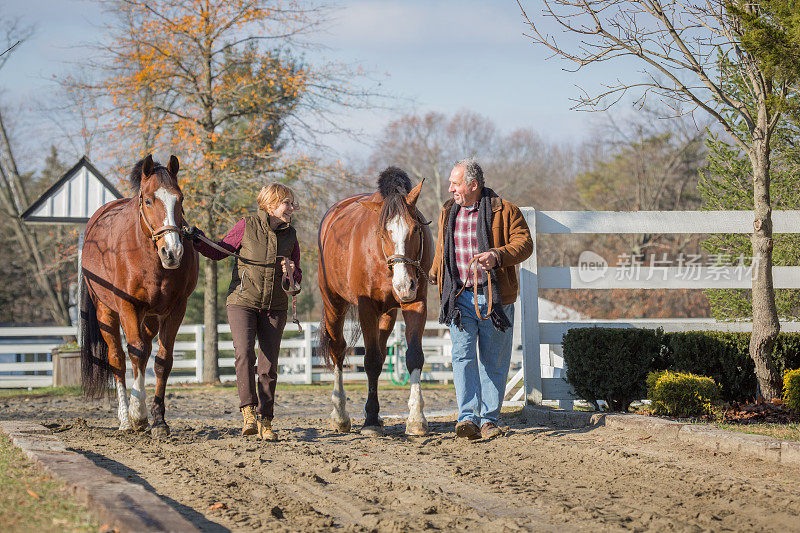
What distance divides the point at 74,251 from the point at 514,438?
14113mm

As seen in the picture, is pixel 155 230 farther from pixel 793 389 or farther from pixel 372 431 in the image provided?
pixel 793 389

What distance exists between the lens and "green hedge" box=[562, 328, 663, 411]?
269 inches

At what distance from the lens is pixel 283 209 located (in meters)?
6.75

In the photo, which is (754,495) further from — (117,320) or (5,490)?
(117,320)

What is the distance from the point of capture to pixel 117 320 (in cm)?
756

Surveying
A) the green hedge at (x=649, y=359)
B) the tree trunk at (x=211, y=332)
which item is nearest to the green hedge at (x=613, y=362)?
the green hedge at (x=649, y=359)

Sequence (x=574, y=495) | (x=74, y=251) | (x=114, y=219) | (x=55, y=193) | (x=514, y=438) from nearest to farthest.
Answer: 1. (x=574, y=495)
2. (x=514, y=438)
3. (x=114, y=219)
4. (x=55, y=193)
5. (x=74, y=251)

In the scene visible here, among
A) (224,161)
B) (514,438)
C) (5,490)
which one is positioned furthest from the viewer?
(224,161)

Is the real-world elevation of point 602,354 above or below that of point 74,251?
below

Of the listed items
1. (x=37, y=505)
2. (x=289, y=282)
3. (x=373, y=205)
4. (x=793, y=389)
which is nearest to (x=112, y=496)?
(x=37, y=505)

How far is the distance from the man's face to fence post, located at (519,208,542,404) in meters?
1.34

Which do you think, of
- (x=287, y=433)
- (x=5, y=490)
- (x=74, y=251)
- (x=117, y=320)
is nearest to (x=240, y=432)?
(x=287, y=433)

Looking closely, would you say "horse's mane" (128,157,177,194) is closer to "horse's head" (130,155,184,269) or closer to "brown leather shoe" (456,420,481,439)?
"horse's head" (130,155,184,269)

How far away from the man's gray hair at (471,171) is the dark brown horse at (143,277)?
2325 millimetres
